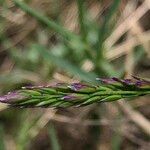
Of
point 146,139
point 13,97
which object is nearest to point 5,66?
point 146,139

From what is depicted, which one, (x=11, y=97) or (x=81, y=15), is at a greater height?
(x=81, y=15)

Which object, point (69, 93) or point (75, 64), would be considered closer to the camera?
point (69, 93)

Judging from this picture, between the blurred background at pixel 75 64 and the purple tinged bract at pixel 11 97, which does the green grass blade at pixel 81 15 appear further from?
the purple tinged bract at pixel 11 97

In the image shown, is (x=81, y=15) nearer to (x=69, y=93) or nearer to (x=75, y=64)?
(x=75, y=64)

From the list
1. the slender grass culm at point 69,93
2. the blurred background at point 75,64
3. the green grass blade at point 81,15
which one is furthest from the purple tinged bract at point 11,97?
the blurred background at point 75,64

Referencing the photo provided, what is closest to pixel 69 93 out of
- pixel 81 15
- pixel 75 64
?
pixel 81 15

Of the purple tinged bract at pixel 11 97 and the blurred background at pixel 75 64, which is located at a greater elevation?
the blurred background at pixel 75 64

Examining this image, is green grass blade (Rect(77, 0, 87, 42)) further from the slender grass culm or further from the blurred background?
the slender grass culm

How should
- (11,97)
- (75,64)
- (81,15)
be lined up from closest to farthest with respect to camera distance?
(11,97) < (81,15) < (75,64)

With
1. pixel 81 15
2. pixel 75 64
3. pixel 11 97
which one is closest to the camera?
pixel 11 97
